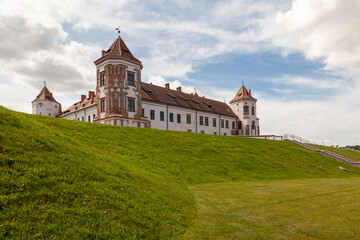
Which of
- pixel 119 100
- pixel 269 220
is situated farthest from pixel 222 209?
pixel 119 100

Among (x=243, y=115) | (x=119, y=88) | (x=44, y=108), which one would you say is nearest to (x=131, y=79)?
(x=119, y=88)

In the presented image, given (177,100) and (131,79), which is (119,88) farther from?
(177,100)

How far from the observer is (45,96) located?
66.8 meters

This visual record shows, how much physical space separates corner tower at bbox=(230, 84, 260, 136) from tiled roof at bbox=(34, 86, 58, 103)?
2100 inches

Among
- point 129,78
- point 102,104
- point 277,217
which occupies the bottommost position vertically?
point 277,217

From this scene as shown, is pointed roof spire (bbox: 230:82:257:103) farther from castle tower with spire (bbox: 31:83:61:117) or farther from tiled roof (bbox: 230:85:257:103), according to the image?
castle tower with spire (bbox: 31:83:61:117)

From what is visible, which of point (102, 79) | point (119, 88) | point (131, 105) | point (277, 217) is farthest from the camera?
point (102, 79)

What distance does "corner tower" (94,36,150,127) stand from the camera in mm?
36219

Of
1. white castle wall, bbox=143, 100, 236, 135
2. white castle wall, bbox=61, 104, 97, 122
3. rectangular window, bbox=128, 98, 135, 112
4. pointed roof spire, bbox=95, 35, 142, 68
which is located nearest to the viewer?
pointed roof spire, bbox=95, 35, 142, 68

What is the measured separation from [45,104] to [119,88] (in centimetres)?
4111

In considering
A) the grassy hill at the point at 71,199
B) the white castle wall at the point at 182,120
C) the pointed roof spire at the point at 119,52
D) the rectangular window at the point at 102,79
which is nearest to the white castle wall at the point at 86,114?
the rectangular window at the point at 102,79

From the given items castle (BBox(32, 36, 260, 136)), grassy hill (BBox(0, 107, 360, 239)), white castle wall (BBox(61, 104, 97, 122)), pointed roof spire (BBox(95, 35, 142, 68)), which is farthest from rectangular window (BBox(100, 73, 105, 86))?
grassy hill (BBox(0, 107, 360, 239))

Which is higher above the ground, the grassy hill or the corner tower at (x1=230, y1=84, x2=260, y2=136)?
the corner tower at (x1=230, y1=84, x2=260, y2=136)

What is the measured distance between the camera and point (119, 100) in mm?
36344
